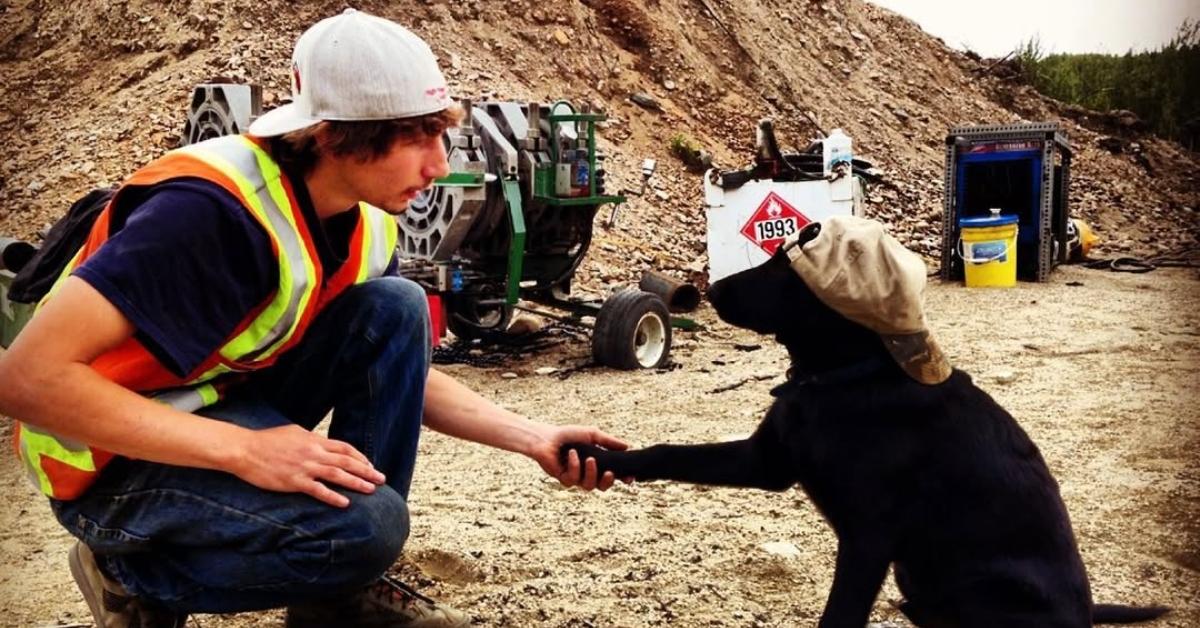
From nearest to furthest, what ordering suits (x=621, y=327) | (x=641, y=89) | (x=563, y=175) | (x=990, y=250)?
(x=621, y=327)
(x=563, y=175)
(x=990, y=250)
(x=641, y=89)

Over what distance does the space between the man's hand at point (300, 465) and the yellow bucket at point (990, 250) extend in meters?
8.29

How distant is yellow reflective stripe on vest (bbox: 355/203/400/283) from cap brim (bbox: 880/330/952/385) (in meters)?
1.08

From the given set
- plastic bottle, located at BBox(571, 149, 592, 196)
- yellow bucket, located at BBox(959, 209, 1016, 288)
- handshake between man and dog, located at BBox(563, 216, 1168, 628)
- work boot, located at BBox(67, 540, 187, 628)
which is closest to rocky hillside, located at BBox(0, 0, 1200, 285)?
yellow bucket, located at BBox(959, 209, 1016, 288)

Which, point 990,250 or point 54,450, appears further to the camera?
point 990,250

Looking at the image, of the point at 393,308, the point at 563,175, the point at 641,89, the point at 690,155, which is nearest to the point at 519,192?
the point at 563,175

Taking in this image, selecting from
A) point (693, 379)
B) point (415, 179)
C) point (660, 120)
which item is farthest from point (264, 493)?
point (660, 120)

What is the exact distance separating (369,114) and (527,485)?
201 centimetres

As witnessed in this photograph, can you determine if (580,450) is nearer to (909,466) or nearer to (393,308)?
(393,308)

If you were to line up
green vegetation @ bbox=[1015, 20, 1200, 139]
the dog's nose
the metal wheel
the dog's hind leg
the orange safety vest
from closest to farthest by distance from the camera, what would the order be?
the orange safety vest, the dog's hind leg, the dog's nose, the metal wheel, green vegetation @ bbox=[1015, 20, 1200, 139]

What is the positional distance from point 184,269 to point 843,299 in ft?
3.87

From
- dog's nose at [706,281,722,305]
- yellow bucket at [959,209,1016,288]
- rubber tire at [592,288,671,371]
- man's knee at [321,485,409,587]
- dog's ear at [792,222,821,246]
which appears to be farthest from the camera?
yellow bucket at [959,209,1016,288]

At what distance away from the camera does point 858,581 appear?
210 centimetres

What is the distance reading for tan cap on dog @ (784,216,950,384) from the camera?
2.07 meters

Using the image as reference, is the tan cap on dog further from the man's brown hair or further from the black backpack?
the black backpack
